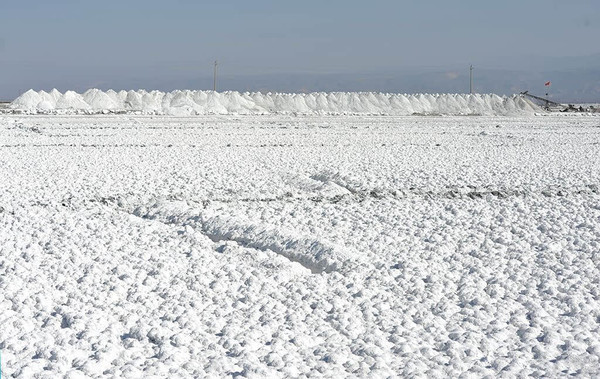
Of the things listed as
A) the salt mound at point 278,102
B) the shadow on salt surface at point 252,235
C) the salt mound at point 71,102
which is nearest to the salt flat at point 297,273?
the shadow on salt surface at point 252,235

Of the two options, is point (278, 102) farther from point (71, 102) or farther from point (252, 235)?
point (252, 235)

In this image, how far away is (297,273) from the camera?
5672 mm

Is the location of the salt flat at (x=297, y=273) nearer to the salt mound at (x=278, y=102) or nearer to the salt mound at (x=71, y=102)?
the salt mound at (x=278, y=102)

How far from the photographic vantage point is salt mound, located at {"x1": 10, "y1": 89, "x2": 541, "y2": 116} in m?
→ 46.6

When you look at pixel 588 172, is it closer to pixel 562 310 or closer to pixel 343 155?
pixel 343 155

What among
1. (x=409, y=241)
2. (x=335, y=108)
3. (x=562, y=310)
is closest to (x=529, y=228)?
(x=409, y=241)

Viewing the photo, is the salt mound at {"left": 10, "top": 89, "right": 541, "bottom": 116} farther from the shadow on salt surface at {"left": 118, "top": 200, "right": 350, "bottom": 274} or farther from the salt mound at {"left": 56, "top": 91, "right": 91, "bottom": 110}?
the shadow on salt surface at {"left": 118, "top": 200, "right": 350, "bottom": 274}

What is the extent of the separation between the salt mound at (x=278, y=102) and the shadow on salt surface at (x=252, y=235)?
114ft

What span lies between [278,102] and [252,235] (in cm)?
4535

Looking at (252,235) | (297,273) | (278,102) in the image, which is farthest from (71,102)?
(297,273)

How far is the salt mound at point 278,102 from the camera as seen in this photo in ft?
153

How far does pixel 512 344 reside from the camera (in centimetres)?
429

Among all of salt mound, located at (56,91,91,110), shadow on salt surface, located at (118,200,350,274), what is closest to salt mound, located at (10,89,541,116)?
salt mound, located at (56,91,91,110)

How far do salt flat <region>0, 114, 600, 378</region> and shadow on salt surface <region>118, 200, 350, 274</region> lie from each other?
0.02m
